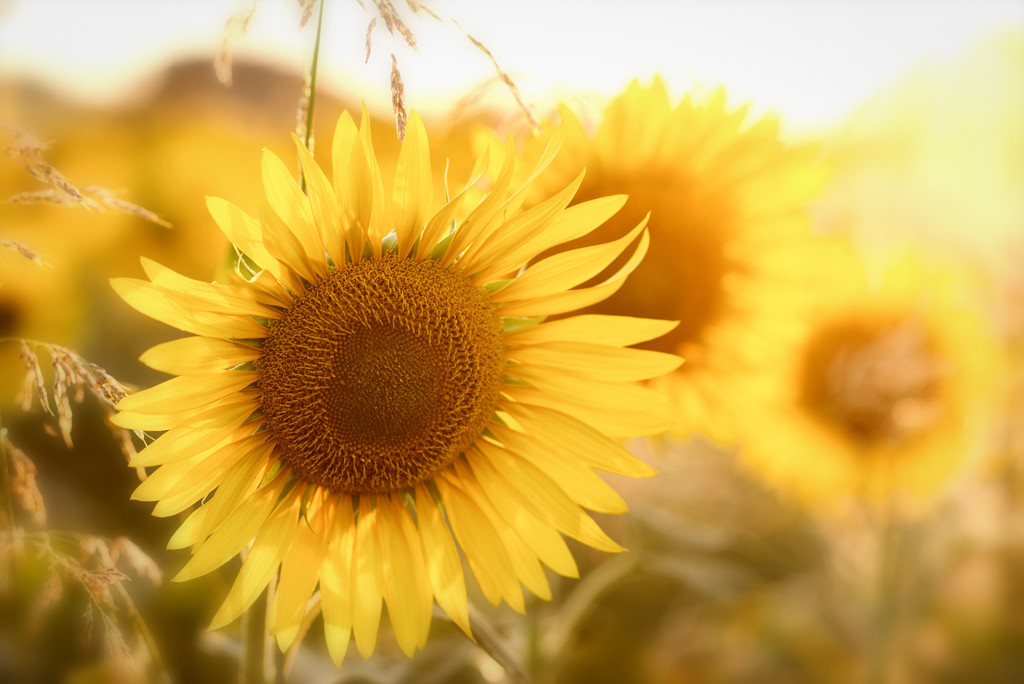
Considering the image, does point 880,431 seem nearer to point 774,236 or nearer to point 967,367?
point 967,367

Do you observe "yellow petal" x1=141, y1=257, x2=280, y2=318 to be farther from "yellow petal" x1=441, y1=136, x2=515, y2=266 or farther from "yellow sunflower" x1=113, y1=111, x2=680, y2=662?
"yellow petal" x1=441, y1=136, x2=515, y2=266

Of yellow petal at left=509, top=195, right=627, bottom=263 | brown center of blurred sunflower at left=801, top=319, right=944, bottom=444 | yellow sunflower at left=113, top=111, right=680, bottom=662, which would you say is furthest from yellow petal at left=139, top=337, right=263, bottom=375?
brown center of blurred sunflower at left=801, top=319, right=944, bottom=444

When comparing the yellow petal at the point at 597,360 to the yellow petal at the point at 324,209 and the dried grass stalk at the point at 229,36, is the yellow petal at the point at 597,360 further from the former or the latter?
→ the dried grass stalk at the point at 229,36

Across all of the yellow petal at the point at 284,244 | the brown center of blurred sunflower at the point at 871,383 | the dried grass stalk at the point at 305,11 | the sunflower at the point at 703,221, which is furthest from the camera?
the brown center of blurred sunflower at the point at 871,383

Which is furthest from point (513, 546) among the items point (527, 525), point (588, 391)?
point (588, 391)

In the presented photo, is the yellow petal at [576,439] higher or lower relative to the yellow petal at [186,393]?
higher

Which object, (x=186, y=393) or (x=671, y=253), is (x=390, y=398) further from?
(x=671, y=253)

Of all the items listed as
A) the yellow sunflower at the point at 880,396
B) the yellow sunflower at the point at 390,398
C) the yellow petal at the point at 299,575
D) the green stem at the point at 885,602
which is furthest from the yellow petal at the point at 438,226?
the green stem at the point at 885,602
